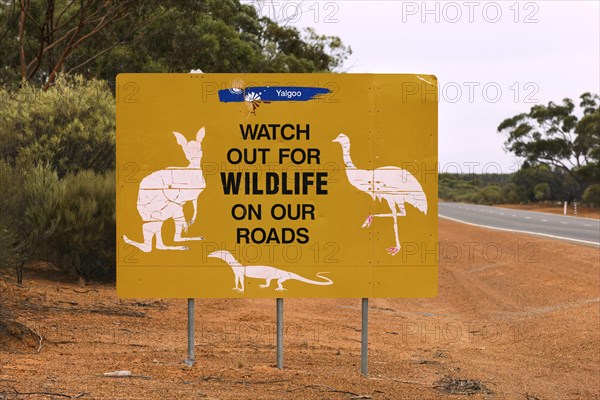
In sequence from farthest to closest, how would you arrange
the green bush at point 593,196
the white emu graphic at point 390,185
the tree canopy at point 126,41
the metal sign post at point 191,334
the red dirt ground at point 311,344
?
the green bush at point 593,196 → the tree canopy at point 126,41 → the metal sign post at point 191,334 → the white emu graphic at point 390,185 → the red dirt ground at point 311,344

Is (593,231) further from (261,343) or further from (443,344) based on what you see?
(261,343)

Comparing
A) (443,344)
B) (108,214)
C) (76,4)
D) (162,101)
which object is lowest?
(443,344)

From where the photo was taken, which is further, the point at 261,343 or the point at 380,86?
the point at 261,343

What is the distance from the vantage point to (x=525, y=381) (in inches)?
361

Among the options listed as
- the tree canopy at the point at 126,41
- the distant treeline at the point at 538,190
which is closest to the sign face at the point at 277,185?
the tree canopy at the point at 126,41

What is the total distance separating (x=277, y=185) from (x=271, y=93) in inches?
33.4

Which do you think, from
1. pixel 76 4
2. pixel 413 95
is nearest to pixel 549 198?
pixel 76 4

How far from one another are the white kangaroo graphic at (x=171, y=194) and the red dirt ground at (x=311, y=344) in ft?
3.95

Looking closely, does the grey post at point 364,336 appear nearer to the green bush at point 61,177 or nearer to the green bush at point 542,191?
the green bush at point 61,177

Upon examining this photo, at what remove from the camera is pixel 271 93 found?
310 inches

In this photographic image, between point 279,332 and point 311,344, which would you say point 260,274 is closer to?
point 279,332

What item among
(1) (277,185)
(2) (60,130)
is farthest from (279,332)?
(2) (60,130)

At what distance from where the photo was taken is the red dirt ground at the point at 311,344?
7160 millimetres

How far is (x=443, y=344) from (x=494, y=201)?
80965 mm
